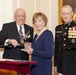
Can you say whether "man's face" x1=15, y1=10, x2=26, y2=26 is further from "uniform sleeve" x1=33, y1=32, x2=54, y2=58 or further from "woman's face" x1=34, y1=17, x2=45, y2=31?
"uniform sleeve" x1=33, y1=32, x2=54, y2=58

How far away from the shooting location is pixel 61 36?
10.1 ft

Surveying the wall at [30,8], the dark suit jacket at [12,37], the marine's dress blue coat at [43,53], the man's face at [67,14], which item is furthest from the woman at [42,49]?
the wall at [30,8]

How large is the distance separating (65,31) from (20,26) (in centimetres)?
69

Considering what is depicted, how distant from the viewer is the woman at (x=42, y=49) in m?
2.89

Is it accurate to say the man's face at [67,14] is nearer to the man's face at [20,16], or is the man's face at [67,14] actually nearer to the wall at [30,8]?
the man's face at [20,16]

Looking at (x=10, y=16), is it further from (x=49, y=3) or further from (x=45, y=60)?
(x=45, y=60)

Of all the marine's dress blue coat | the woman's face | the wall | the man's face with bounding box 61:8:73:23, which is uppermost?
the wall

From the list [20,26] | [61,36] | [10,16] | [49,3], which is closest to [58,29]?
[61,36]

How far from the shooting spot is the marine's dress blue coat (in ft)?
9.47

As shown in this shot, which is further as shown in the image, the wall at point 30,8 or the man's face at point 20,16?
the wall at point 30,8

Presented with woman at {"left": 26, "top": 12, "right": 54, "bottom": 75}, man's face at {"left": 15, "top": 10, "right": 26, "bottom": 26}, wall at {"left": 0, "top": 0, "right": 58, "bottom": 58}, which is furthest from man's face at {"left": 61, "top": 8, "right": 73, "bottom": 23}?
wall at {"left": 0, "top": 0, "right": 58, "bottom": 58}

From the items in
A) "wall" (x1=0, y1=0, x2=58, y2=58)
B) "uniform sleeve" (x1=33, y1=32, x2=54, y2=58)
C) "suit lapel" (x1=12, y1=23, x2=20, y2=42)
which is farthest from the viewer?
"wall" (x1=0, y1=0, x2=58, y2=58)

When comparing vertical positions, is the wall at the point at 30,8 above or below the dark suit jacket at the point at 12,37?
above

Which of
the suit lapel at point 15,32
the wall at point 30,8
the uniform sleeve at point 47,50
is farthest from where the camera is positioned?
the wall at point 30,8
